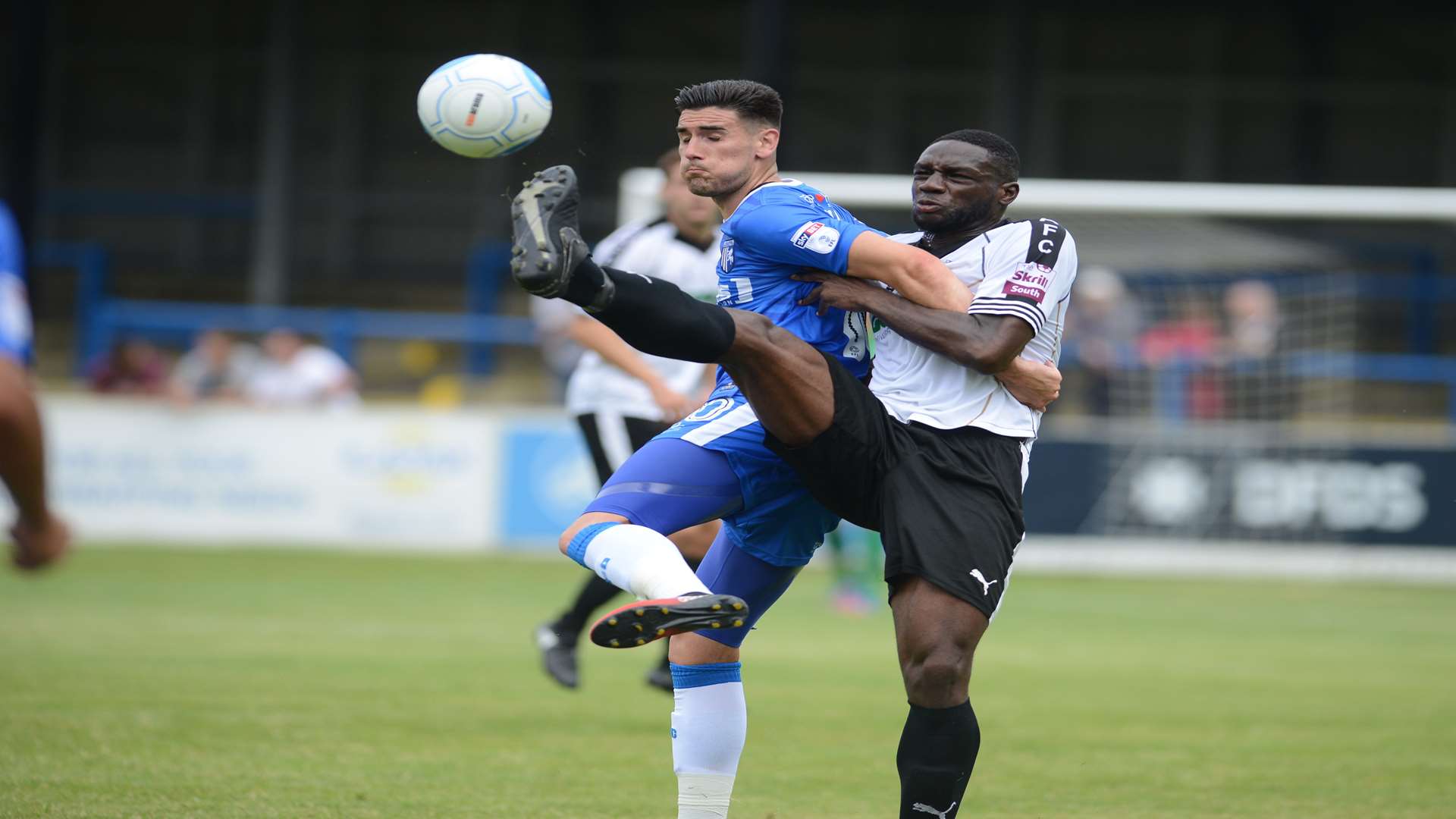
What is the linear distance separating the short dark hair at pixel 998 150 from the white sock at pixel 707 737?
61.7 inches

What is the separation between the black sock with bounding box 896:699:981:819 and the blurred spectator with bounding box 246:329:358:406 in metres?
13.6

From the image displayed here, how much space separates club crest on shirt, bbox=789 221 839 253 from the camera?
15.0ft

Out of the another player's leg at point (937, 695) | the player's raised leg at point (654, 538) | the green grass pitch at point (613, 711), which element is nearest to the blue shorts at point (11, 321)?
the green grass pitch at point (613, 711)

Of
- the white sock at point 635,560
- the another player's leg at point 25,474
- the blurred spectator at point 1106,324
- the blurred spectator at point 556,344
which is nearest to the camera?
the white sock at point 635,560

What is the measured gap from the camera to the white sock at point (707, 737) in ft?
15.5

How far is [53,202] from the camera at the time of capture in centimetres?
2819

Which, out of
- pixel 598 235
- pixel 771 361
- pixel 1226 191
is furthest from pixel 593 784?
pixel 598 235

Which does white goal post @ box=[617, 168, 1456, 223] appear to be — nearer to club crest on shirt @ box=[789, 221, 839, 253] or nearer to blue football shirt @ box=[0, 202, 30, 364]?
blue football shirt @ box=[0, 202, 30, 364]

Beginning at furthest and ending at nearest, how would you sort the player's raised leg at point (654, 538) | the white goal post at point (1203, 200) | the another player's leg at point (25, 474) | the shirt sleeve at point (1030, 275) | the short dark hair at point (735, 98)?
1. the white goal post at point (1203, 200)
2. the another player's leg at point (25, 474)
3. the short dark hair at point (735, 98)
4. the shirt sleeve at point (1030, 275)
5. the player's raised leg at point (654, 538)

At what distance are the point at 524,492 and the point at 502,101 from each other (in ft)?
38.7

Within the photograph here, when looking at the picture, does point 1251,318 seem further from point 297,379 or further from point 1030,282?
point 1030,282

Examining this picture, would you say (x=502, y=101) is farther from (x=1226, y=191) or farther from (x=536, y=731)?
(x=1226, y=191)

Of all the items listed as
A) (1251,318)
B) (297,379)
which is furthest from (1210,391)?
(297,379)

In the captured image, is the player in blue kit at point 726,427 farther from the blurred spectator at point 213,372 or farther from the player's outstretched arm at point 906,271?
the blurred spectator at point 213,372
